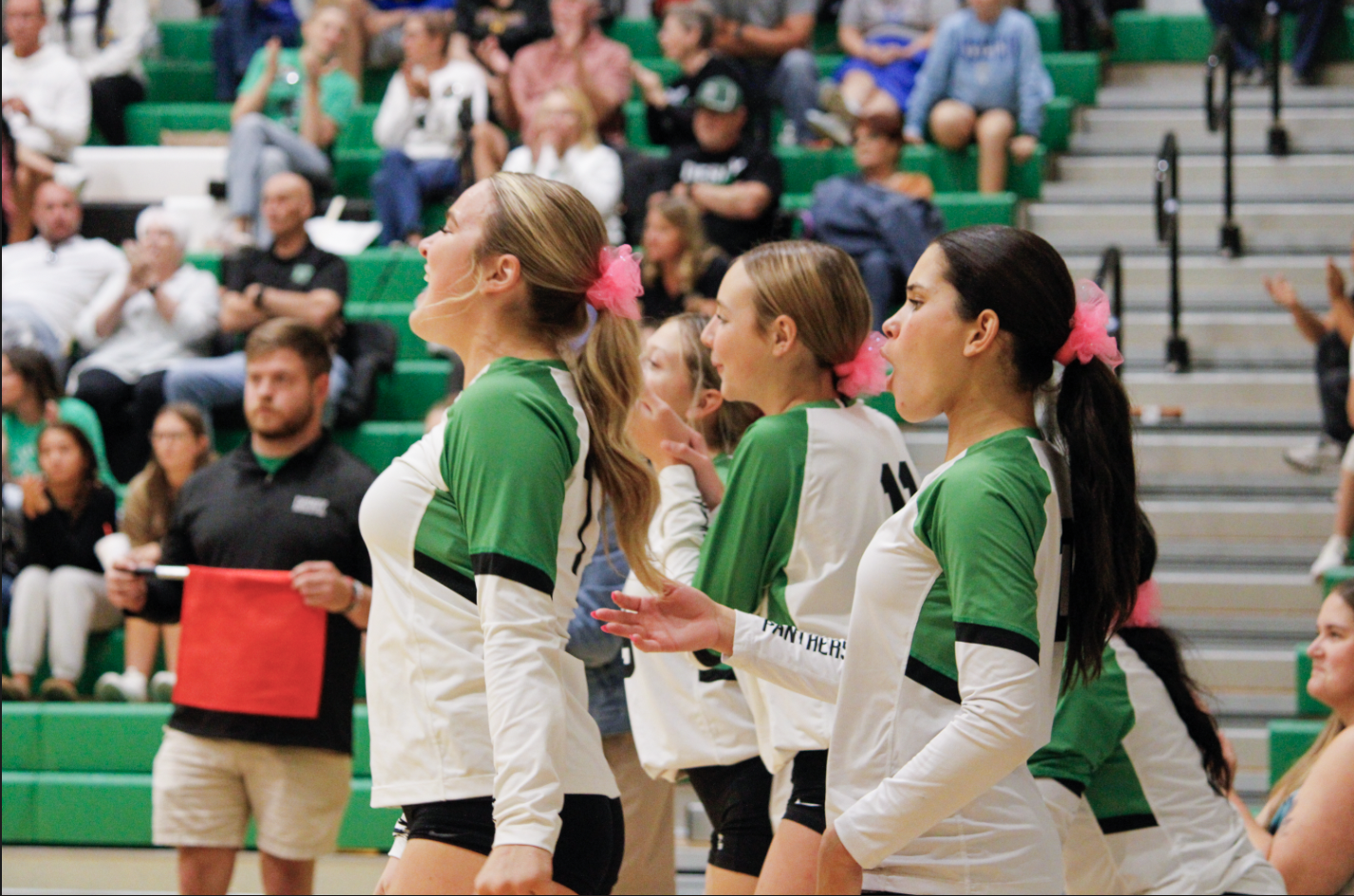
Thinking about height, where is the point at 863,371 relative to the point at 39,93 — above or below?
below

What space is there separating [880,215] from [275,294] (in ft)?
8.28

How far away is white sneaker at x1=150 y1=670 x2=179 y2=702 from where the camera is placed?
17.2 ft

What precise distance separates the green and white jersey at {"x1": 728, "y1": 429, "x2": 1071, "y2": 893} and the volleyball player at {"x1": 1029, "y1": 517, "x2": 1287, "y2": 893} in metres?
0.82

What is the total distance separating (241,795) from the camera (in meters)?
3.82

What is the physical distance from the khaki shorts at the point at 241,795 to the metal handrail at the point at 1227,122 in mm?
4770

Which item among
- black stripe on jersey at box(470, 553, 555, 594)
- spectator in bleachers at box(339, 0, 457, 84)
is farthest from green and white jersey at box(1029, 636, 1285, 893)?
spectator in bleachers at box(339, 0, 457, 84)

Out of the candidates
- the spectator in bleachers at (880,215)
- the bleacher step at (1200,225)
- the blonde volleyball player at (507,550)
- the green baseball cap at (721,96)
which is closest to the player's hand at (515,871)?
the blonde volleyball player at (507,550)

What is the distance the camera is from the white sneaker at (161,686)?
525cm

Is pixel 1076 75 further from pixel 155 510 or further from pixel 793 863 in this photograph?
pixel 793 863

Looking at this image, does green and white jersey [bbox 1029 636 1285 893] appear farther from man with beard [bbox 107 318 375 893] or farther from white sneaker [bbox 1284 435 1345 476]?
white sneaker [bbox 1284 435 1345 476]

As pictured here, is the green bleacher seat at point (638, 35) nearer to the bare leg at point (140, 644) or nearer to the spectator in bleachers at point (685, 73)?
the spectator in bleachers at point (685, 73)

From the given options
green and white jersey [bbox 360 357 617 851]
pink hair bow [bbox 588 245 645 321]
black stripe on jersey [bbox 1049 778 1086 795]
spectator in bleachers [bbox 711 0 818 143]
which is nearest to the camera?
green and white jersey [bbox 360 357 617 851]

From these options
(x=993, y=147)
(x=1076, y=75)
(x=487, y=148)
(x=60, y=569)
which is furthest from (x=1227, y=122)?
(x=60, y=569)

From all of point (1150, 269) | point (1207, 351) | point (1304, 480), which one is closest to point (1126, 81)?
point (1150, 269)
